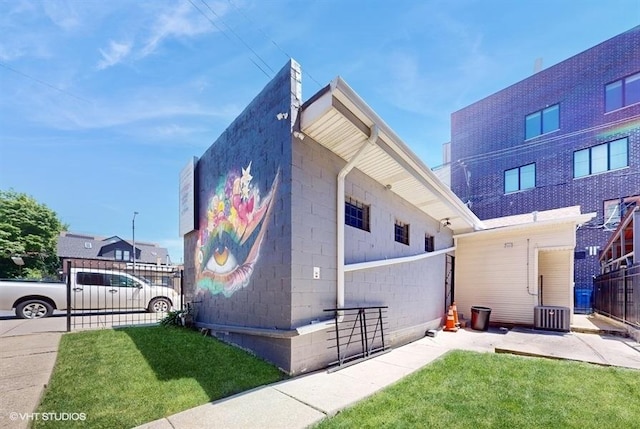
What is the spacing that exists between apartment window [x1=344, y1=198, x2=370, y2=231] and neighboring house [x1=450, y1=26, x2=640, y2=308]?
14.0 meters

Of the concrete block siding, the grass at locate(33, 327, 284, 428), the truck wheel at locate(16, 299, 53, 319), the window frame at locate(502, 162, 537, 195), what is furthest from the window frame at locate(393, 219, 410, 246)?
the window frame at locate(502, 162, 537, 195)

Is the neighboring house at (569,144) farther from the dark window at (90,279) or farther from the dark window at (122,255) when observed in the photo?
the dark window at (122,255)

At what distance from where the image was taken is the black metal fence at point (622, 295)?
23.5 ft

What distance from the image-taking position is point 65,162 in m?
9.72

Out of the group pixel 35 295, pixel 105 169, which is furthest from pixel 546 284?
pixel 105 169

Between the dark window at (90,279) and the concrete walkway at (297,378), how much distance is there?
1.84m

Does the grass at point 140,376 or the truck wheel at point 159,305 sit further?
the truck wheel at point 159,305

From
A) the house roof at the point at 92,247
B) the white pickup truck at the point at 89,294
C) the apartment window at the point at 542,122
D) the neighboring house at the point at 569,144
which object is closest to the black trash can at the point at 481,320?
the neighboring house at the point at 569,144

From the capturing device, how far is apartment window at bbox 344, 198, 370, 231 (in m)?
5.57

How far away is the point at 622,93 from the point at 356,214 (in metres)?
16.3

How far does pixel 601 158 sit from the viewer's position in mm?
14273

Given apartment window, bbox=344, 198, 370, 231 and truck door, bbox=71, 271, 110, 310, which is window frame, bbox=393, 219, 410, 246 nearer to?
apartment window, bbox=344, 198, 370, 231

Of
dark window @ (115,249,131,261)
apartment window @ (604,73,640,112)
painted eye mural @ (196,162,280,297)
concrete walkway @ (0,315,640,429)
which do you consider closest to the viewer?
concrete walkway @ (0,315,640,429)

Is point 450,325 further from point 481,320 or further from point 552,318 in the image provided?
point 552,318
